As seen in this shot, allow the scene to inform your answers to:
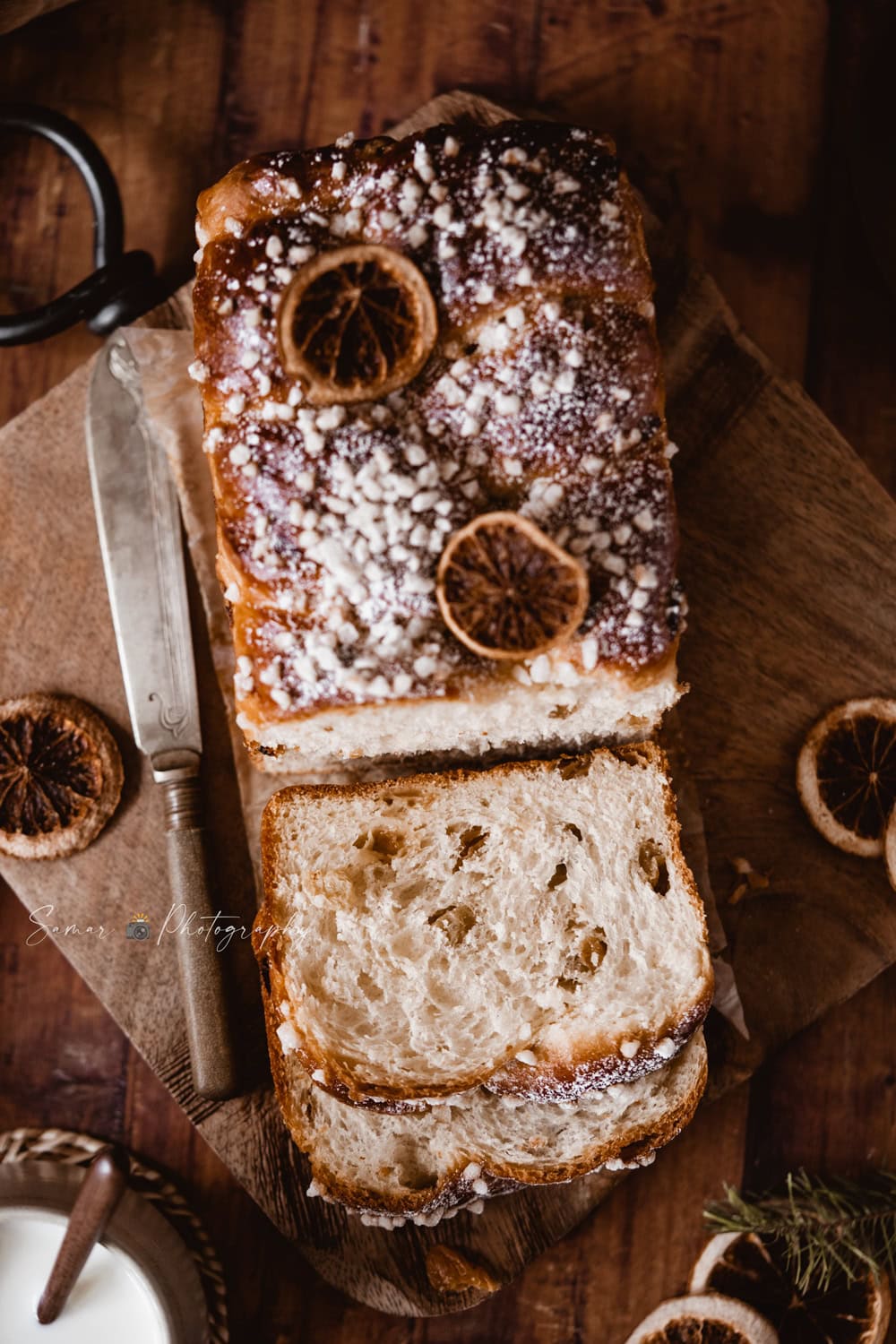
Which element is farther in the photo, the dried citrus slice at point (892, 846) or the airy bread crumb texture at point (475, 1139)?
the dried citrus slice at point (892, 846)

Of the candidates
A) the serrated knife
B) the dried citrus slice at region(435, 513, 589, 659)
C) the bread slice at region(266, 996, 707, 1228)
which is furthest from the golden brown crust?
the dried citrus slice at region(435, 513, 589, 659)

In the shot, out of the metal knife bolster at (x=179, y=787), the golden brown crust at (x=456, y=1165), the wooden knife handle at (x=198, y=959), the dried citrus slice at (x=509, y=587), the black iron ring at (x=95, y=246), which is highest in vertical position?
the black iron ring at (x=95, y=246)

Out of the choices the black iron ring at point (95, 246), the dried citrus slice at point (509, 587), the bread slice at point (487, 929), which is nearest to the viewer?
the dried citrus slice at point (509, 587)

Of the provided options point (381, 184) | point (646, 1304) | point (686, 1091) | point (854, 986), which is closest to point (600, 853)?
point (686, 1091)

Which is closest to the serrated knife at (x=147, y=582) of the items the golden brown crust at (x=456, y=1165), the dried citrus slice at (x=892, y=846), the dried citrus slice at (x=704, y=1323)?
the golden brown crust at (x=456, y=1165)

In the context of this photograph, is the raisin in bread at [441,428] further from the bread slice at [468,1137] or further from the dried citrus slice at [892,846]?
the bread slice at [468,1137]

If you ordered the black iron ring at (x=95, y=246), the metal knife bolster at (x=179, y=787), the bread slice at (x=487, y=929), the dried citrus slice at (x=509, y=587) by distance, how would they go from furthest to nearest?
the metal knife bolster at (x=179, y=787)
the black iron ring at (x=95, y=246)
the bread slice at (x=487, y=929)
the dried citrus slice at (x=509, y=587)

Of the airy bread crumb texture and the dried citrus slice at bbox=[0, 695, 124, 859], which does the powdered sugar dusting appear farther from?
the airy bread crumb texture

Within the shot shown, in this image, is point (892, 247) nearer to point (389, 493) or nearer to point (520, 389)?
point (520, 389)
